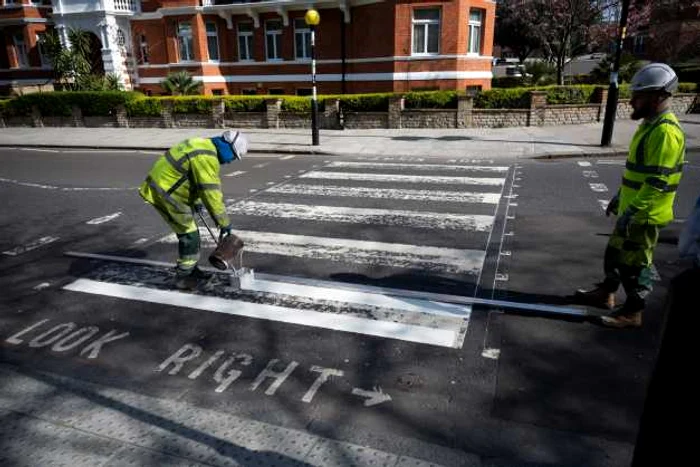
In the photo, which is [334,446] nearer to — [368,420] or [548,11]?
[368,420]

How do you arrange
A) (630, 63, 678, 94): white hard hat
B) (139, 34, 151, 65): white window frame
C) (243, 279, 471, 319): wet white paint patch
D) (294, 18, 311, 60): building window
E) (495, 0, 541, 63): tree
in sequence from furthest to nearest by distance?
1. (495, 0, 541, 63): tree
2. (139, 34, 151, 65): white window frame
3. (294, 18, 311, 60): building window
4. (243, 279, 471, 319): wet white paint patch
5. (630, 63, 678, 94): white hard hat

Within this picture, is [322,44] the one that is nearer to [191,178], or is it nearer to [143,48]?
[143,48]

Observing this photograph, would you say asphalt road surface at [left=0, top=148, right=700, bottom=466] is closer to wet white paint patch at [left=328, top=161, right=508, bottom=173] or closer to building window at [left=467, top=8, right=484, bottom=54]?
wet white paint patch at [left=328, top=161, right=508, bottom=173]

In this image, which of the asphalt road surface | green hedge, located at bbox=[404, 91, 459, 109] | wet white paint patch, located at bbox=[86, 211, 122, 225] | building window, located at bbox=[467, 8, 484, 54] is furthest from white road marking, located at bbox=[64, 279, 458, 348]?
building window, located at bbox=[467, 8, 484, 54]

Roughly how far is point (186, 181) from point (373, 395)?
9.25ft

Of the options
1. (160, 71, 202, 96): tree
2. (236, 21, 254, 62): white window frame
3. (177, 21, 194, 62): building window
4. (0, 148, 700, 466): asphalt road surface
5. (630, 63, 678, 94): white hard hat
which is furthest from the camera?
(177, 21, 194, 62): building window

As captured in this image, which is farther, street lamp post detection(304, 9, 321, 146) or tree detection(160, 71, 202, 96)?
tree detection(160, 71, 202, 96)

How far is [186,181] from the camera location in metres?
5.00

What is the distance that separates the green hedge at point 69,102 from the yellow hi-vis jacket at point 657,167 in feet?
77.4

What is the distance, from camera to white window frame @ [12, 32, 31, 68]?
38.5 meters

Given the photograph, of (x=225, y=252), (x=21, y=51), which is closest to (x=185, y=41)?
(x=21, y=51)

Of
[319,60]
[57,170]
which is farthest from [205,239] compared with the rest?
[319,60]

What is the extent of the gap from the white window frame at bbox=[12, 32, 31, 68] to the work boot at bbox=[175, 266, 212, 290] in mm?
42426

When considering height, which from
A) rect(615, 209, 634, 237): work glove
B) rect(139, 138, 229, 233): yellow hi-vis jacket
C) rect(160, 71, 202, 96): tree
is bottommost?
rect(615, 209, 634, 237): work glove
